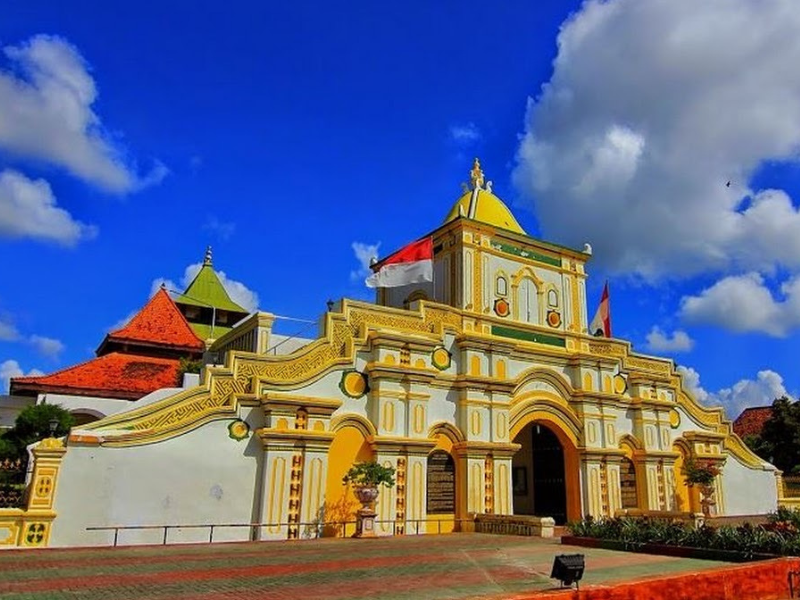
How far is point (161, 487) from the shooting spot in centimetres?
1392

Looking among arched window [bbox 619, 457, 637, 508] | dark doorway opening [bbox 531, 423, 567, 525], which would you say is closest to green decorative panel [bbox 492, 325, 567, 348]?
dark doorway opening [bbox 531, 423, 567, 525]

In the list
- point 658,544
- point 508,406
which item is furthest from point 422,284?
point 658,544

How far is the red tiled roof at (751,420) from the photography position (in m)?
42.8

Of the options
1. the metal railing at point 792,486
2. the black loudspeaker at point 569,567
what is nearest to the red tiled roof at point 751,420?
the metal railing at point 792,486

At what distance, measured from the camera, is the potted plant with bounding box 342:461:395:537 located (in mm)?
15297

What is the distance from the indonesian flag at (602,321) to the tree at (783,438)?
16927mm

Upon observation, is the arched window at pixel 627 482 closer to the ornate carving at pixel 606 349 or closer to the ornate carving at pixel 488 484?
the ornate carving at pixel 606 349

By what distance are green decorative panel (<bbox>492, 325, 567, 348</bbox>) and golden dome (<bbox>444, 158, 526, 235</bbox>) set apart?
3499 millimetres

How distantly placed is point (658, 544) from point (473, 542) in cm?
396

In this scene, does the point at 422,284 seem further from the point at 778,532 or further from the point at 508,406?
the point at 778,532

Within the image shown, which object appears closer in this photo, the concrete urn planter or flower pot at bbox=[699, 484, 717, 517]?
the concrete urn planter

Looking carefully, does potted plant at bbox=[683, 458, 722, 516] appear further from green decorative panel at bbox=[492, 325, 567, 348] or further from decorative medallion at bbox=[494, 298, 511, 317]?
decorative medallion at bbox=[494, 298, 511, 317]

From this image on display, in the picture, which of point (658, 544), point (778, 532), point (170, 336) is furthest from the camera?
point (170, 336)

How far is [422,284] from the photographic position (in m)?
21.5
